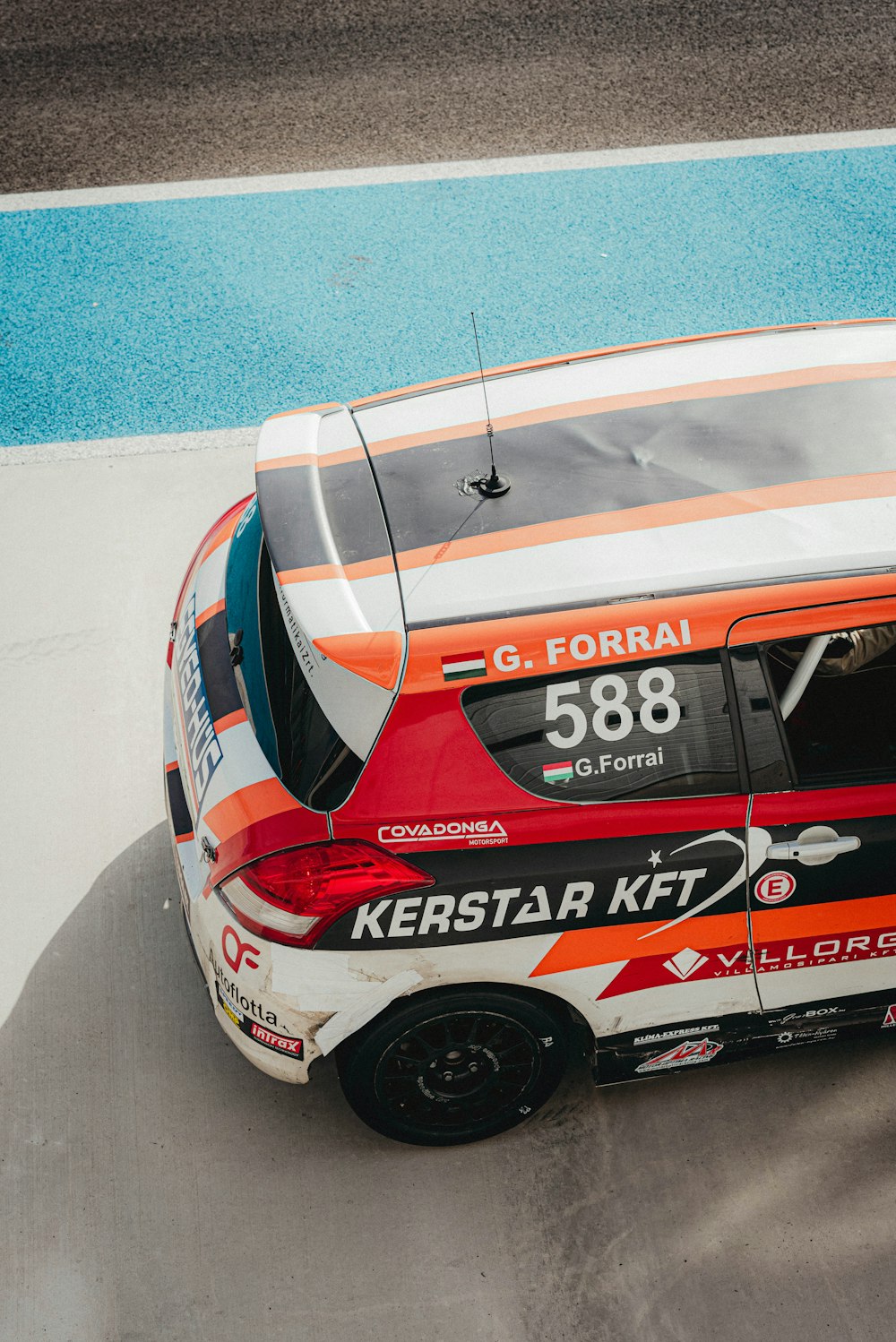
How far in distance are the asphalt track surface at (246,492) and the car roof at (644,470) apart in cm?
170

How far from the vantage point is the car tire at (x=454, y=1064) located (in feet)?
9.94

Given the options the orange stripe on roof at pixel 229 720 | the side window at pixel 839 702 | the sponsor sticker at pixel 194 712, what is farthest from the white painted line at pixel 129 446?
the side window at pixel 839 702

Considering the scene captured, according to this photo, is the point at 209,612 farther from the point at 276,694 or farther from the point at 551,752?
the point at 551,752

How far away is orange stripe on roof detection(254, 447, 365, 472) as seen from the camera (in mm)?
3254

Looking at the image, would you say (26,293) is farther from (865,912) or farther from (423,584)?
A: (865,912)

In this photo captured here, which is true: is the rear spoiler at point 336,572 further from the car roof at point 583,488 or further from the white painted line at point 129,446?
the white painted line at point 129,446

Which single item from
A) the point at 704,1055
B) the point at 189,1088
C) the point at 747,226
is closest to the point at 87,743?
the point at 189,1088

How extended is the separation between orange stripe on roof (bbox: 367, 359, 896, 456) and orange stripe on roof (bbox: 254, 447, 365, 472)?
0.17 ft

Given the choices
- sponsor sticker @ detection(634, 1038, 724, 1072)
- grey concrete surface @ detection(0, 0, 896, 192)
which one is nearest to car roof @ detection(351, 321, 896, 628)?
sponsor sticker @ detection(634, 1038, 724, 1072)

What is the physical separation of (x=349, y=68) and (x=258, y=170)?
1.48 meters

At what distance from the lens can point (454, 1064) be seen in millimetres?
3195

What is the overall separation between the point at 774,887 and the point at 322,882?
117 centimetres

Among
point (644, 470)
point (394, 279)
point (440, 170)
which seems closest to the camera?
point (644, 470)

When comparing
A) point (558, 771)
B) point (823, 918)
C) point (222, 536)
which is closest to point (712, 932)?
point (823, 918)
